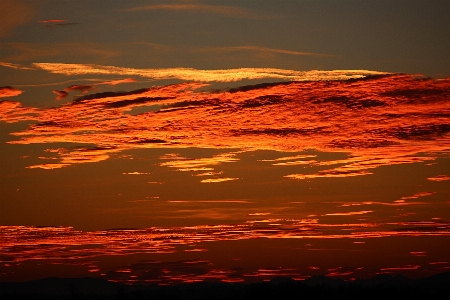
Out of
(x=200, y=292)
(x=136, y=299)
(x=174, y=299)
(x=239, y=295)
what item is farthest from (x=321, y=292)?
(x=200, y=292)

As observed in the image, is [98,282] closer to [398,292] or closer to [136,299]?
[136,299]

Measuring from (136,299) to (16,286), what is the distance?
399 ft

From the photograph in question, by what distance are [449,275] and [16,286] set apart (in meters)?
110

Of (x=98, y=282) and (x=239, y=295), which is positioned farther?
(x=98, y=282)

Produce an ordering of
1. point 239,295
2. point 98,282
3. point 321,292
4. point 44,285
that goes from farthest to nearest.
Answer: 1. point 98,282
2. point 44,285
3. point 239,295
4. point 321,292

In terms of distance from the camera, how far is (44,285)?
577ft

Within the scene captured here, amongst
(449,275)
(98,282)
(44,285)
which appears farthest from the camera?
(98,282)

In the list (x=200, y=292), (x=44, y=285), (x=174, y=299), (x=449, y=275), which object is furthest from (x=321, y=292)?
(x=44, y=285)

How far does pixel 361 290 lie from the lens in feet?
210

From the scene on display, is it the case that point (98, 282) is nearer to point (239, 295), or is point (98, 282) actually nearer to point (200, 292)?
point (200, 292)

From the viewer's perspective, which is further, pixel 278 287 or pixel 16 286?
pixel 16 286

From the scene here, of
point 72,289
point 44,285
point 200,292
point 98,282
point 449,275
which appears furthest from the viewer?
point 98,282

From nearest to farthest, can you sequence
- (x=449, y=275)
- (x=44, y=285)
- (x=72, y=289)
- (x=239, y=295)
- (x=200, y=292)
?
1. (x=72, y=289)
2. (x=239, y=295)
3. (x=200, y=292)
4. (x=449, y=275)
5. (x=44, y=285)

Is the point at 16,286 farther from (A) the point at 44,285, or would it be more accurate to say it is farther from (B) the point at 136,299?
(B) the point at 136,299
